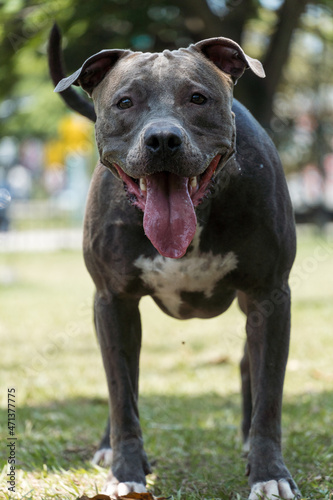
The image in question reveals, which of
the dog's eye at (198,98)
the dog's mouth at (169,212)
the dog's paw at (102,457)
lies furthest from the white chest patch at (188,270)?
the dog's paw at (102,457)

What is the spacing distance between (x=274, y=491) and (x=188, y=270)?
0.98m

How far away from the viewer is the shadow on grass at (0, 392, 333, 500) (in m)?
3.41

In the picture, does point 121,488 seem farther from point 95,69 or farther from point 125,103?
point 95,69

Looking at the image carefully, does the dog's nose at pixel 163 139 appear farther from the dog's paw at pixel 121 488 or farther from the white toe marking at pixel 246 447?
the white toe marking at pixel 246 447

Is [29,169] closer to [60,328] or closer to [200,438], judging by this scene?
[60,328]

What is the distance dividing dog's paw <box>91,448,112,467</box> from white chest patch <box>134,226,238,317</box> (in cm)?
104

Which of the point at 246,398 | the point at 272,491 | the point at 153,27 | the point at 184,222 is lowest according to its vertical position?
the point at 272,491

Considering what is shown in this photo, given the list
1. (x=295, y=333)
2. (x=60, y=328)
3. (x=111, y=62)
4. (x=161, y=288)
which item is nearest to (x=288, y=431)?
(x=161, y=288)

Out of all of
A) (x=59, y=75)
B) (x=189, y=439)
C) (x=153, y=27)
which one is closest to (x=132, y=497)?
(x=189, y=439)

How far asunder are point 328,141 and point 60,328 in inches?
662

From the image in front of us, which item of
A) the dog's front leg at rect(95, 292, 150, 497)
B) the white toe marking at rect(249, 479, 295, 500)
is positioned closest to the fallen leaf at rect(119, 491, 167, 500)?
the dog's front leg at rect(95, 292, 150, 497)

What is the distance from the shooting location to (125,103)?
9.50 feet

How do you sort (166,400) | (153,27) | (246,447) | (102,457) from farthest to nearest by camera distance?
(153,27) → (166,400) → (246,447) → (102,457)

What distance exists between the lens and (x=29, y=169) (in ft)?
133
